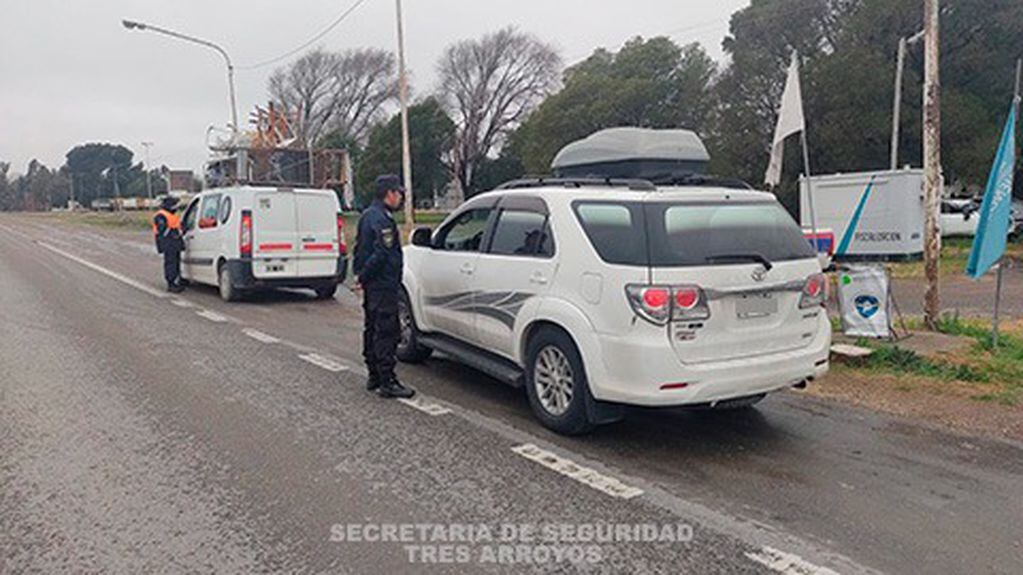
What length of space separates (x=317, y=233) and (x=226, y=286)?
168cm

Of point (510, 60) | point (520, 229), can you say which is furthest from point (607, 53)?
point (520, 229)

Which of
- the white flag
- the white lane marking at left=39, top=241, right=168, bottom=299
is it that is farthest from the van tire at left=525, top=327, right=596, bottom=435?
the white lane marking at left=39, top=241, right=168, bottom=299

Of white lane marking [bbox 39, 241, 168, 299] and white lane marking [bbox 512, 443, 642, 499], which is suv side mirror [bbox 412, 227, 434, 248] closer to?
white lane marking [bbox 512, 443, 642, 499]

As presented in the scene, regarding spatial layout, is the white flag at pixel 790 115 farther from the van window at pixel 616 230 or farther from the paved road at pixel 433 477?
the van window at pixel 616 230

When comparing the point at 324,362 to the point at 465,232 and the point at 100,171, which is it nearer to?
the point at 465,232

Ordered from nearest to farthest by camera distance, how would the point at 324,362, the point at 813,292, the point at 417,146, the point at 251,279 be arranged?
the point at 813,292 → the point at 324,362 → the point at 251,279 → the point at 417,146

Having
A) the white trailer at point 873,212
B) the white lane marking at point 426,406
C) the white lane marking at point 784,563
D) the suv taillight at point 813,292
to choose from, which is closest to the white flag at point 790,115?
the suv taillight at point 813,292

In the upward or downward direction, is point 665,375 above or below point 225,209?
below

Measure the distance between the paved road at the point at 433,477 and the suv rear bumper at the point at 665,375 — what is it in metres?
0.43

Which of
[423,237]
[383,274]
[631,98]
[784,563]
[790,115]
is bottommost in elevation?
[784,563]

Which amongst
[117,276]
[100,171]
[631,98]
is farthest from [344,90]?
[100,171]

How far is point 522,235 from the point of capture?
5.67m

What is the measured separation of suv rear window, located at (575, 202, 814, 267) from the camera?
4660mm

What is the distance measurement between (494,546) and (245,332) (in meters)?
6.52
